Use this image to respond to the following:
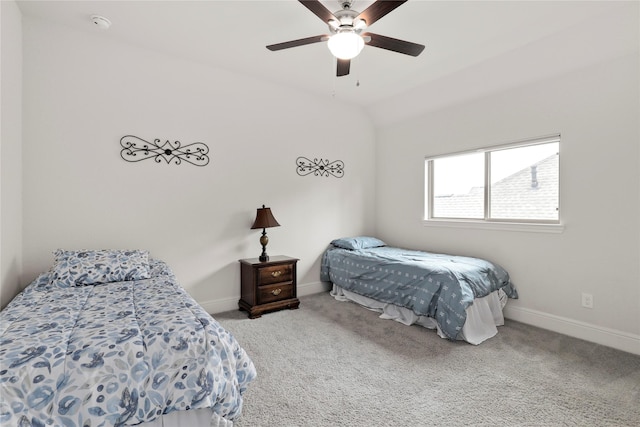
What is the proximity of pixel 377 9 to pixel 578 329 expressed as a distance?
3105 millimetres

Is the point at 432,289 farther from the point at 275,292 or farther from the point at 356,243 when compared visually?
the point at 275,292

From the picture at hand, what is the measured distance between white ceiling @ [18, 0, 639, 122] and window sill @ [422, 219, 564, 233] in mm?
1436

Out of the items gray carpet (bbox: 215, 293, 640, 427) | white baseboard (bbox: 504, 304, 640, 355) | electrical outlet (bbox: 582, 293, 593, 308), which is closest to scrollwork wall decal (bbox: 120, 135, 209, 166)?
gray carpet (bbox: 215, 293, 640, 427)

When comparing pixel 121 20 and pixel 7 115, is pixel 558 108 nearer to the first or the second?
pixel 121 20

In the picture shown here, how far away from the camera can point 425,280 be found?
2.91 metres

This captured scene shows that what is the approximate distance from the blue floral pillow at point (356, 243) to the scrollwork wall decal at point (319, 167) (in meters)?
0.93

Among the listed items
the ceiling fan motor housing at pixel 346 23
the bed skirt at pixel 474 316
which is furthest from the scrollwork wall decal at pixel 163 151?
the bed skirt at pixel 474 316

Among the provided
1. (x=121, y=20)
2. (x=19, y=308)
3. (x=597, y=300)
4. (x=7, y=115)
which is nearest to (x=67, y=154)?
(x=7, y=115)

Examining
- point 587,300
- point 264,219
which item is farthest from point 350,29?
point 587,300

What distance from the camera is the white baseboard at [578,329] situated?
2.45 m

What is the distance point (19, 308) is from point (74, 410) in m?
0.97

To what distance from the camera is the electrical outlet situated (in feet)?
8.73

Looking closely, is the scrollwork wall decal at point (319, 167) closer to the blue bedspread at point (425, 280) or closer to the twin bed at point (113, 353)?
the blue bedspread at point (425, 280)

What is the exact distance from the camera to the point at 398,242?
14.6 ft
